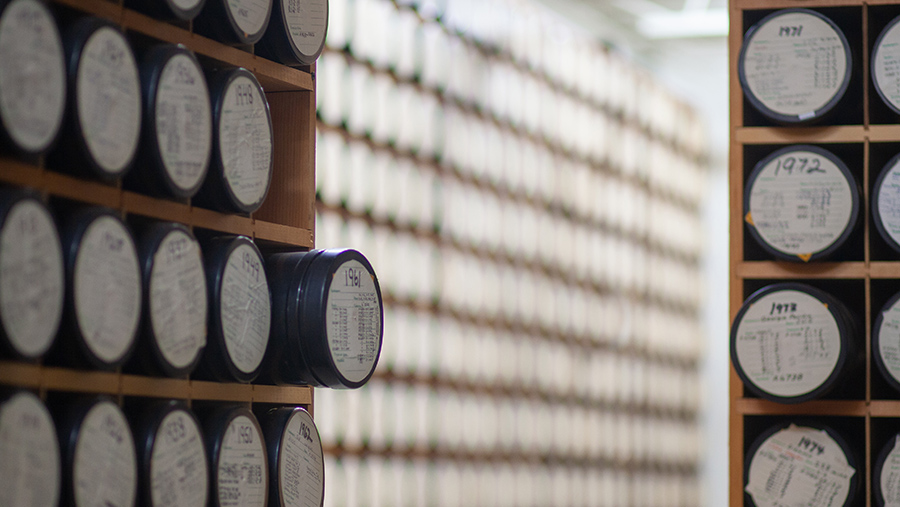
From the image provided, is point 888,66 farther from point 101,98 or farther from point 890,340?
point 101,98

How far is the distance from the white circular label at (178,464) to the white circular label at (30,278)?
0.33m

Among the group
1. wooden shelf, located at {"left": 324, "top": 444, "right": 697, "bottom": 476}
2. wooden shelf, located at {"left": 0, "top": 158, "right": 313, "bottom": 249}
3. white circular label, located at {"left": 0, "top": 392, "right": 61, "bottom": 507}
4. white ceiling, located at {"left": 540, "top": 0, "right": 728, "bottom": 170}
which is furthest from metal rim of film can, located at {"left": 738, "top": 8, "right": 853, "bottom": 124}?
white ceiling, located at {"left": 540, "top": 0, "right": 728, "bottom": 170}

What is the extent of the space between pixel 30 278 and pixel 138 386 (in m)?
0.36

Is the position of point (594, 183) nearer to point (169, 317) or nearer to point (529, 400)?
point (529, 400)

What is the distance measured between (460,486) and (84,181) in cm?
477

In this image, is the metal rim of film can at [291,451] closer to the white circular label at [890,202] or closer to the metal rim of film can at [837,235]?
the metal rim of film can at [837,235]

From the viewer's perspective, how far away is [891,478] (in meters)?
2.90

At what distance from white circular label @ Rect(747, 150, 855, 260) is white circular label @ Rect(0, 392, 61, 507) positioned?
1.93 meters

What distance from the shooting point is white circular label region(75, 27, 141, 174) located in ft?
6.53

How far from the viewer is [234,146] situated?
2.39 meters

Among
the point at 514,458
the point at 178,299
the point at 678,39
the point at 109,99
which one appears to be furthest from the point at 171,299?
the point at 678,39

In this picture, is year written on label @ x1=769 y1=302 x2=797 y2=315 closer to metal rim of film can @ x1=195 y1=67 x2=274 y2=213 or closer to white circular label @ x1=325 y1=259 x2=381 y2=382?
white circular label @ x1=325 y1=259 x2=381 y2=382

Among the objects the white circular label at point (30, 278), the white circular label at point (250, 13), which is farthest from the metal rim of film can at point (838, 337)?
the white circular label at point (30, 278)

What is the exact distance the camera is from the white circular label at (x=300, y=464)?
98.2 inches
